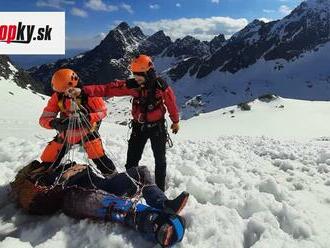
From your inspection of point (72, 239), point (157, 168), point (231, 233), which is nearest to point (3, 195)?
point (72, 239)

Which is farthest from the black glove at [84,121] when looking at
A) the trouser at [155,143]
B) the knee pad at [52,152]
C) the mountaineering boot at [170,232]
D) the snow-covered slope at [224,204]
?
the mountaineering boot at [170,232]

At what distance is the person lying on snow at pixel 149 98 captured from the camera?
8953 millimetres

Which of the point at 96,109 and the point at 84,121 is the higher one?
the point at 96,109

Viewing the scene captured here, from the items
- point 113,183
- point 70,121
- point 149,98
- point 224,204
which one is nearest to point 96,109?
point 70,121

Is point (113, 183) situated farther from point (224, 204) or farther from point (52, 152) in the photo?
point (224, 204)

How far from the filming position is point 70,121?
8.73 m

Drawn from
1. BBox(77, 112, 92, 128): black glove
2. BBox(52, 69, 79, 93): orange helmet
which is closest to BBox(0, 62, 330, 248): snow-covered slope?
BBox(77, 112, 92, 128): black glove

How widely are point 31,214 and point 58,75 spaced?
104 inches

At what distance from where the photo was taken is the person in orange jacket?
8.75 m

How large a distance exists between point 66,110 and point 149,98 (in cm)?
165

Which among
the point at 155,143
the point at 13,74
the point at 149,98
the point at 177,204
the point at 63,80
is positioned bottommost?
the point at 13,74

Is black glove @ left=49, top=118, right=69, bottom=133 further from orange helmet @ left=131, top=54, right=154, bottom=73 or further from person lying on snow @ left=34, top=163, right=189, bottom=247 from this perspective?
orange helmet @ left=131, top=54, right=154, bottom=73

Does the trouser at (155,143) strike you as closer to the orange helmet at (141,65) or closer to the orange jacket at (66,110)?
the orange jacket at (66,110)

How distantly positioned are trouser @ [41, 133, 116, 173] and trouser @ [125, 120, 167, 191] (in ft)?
1.98
